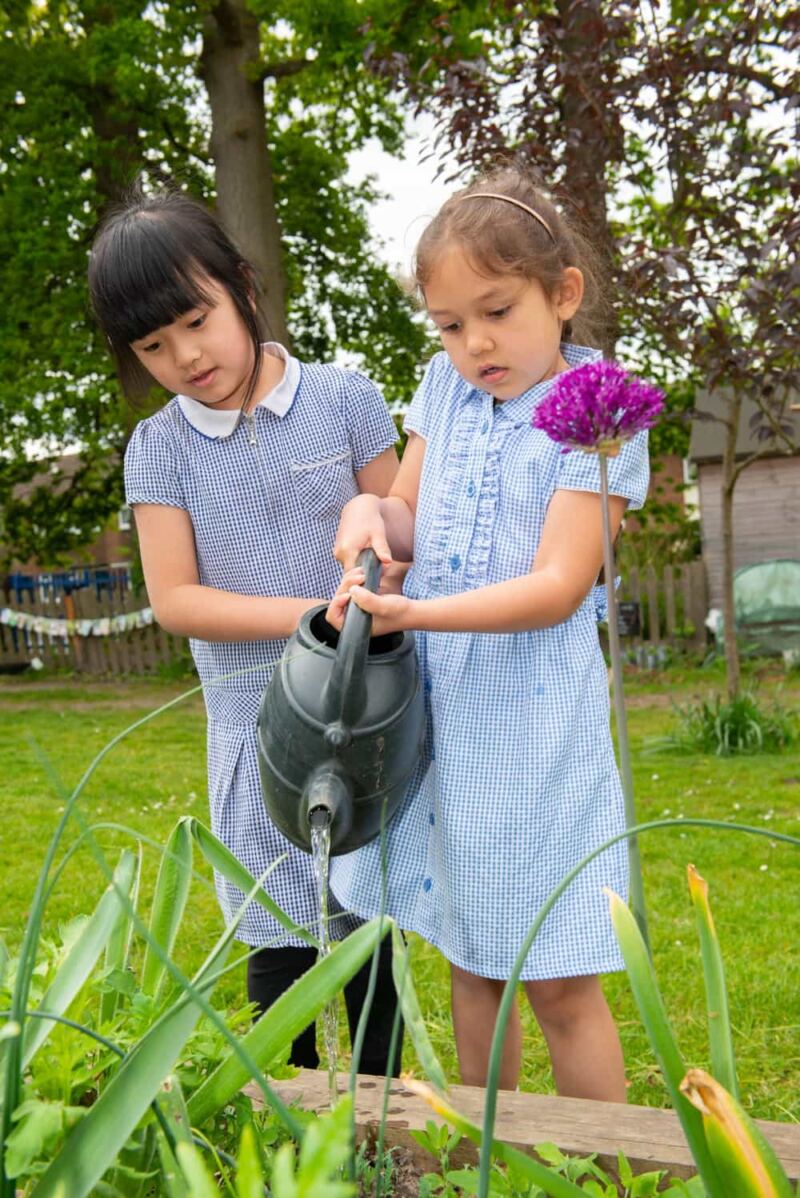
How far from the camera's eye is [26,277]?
40.3 ft

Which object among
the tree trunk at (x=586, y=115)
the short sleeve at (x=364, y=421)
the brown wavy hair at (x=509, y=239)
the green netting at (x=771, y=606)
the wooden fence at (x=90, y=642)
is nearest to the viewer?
the brown wavy hair at (x=509, y=239)

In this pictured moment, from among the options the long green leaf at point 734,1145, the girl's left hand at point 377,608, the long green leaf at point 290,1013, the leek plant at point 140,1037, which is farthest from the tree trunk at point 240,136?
the long green leaf at point 734,1145

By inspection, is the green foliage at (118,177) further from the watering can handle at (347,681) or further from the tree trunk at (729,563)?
the watering can handle at (347,681)

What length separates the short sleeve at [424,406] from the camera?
6.25 ft

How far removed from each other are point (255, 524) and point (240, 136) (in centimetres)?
883

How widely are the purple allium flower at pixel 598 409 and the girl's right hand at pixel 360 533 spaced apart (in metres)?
0.53

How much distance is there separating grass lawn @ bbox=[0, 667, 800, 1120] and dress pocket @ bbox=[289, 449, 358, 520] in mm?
650

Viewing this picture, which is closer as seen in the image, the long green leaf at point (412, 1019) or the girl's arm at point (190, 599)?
the long green leaf at point (412, 1019)

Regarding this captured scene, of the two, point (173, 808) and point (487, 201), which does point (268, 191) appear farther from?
point (487, 201)

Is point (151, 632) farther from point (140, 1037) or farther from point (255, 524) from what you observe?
point (140, 1037)

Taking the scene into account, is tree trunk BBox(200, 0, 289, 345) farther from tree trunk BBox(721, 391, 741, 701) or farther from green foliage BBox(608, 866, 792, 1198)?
green foliage BBox(608, 866, 792, 1198)

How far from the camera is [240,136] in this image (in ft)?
32.7

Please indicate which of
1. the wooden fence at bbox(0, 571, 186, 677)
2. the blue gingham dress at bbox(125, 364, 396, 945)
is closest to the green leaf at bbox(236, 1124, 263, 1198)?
the blue gingham dress at bbox(125, 364, 396, 945)

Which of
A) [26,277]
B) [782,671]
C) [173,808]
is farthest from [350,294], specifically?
[173,808]
